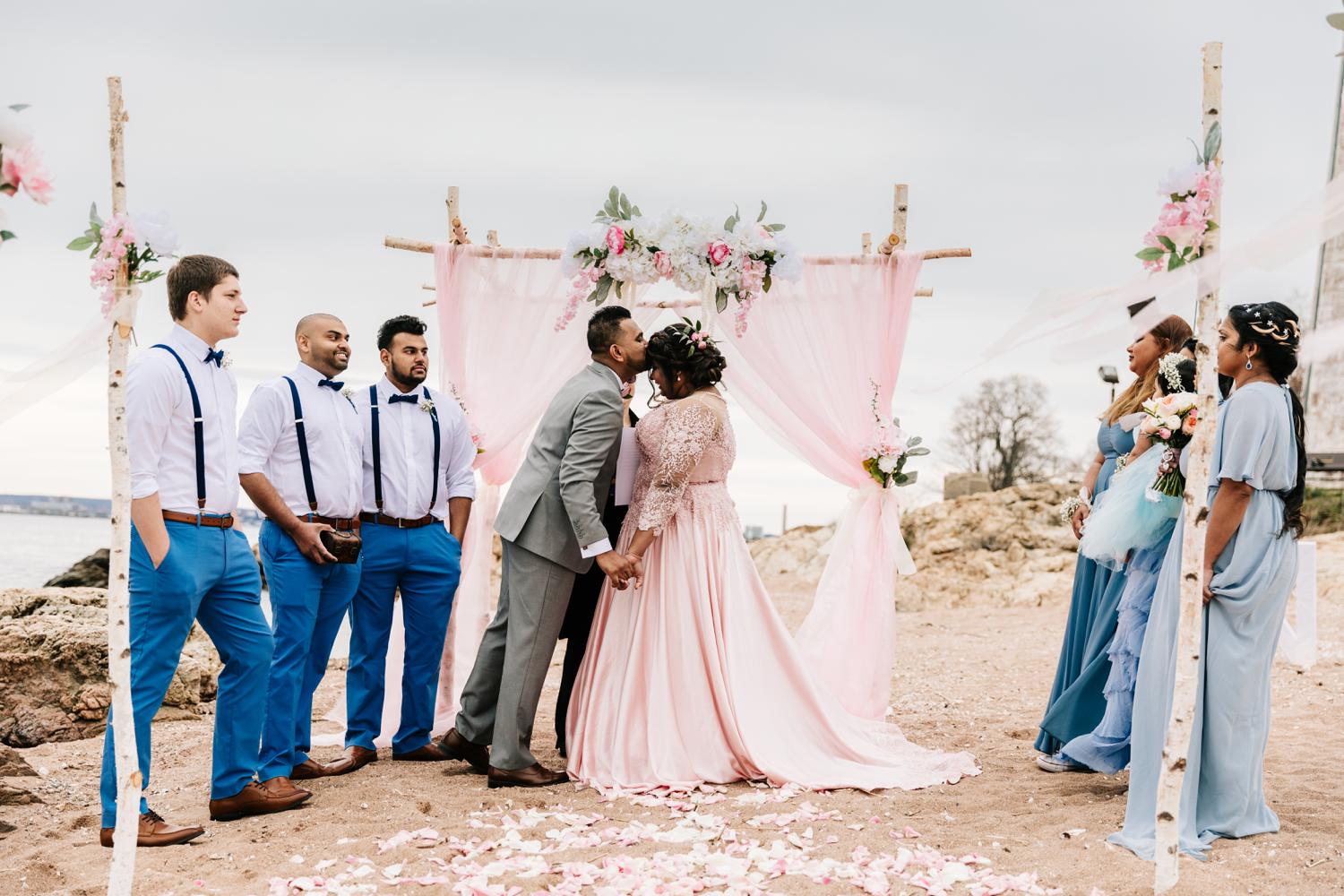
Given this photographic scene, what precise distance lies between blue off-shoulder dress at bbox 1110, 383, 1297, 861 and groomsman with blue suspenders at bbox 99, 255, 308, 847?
3.17 m

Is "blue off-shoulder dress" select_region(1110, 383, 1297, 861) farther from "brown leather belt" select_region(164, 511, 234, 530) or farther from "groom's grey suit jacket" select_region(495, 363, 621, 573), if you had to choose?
"brown leather belt" select_region(164, 511, 234, 530)

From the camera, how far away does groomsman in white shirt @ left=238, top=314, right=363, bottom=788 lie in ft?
14.8

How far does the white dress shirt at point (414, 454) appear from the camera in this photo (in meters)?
5.12

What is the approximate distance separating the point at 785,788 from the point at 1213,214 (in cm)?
266

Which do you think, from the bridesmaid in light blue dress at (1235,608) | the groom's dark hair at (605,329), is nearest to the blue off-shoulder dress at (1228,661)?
the bridesmaid in light blue dress at (1235,608)

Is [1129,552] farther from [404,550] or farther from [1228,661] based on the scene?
[404,550]

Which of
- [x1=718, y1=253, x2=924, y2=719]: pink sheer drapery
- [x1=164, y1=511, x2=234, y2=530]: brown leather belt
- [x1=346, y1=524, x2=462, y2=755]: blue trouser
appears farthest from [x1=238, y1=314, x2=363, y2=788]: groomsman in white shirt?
[x1=718, y1=253, x2=924, y2=719]: pink sheer drapery

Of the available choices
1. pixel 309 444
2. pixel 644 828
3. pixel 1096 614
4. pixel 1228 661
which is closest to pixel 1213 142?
pixel 1228 661

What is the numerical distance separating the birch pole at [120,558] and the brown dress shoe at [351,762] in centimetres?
176

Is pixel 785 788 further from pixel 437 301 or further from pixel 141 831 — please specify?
pixel 437 301

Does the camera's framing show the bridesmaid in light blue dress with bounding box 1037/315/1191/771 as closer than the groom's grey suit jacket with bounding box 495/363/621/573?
No

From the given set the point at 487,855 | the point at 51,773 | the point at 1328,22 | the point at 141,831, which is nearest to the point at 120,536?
the point at 141,831

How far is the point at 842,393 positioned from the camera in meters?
6.34

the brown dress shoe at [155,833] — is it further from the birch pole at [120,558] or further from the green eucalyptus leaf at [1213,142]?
the green eucalyptus leaf at [1213,142]
